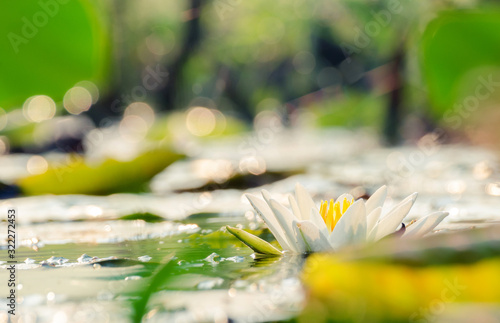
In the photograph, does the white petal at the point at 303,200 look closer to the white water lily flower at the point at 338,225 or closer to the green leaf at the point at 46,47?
the white water lily flower at the point at 338,225

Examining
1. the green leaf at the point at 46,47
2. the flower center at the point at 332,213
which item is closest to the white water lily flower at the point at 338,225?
the flower center at the point at 332,213

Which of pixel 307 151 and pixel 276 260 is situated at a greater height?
pixel 307 151

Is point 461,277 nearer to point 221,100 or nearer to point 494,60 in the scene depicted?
point 494,60

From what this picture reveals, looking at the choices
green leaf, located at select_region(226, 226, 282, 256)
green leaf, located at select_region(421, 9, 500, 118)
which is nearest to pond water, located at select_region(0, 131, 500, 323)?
green leaf, located at select_region(226, 226, 282, 256)

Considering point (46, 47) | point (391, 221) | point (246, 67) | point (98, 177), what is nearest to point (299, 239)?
point (391, 221)

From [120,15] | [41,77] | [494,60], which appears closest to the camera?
[41,77]

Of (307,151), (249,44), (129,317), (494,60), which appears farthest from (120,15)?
(129,317)
